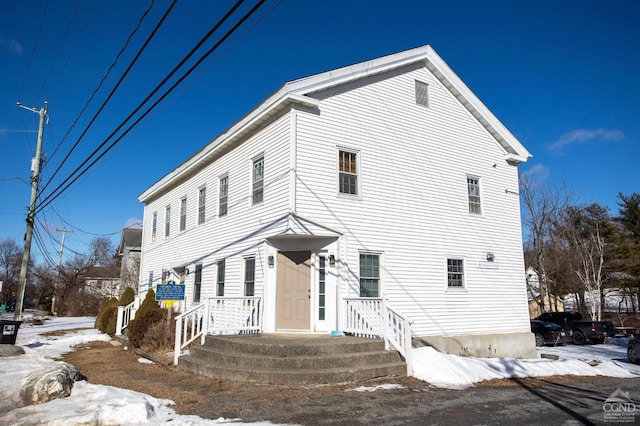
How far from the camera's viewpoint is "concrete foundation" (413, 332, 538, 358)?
1258 cm

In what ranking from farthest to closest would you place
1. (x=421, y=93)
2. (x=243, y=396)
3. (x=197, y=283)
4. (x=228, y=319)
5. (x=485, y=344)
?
(x=197, y=283) < (x=421, y=93) < (x=485, y=344) < (x=228, y=319) < (x=243, y=396)

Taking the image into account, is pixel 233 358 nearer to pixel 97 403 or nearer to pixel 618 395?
pixel 97 403

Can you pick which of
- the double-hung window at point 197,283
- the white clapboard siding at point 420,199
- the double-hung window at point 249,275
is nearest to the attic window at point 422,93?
the white clapboard siding at point 420,199

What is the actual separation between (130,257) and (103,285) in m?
4.02

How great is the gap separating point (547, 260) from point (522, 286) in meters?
19.8

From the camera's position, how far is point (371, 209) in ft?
39.8

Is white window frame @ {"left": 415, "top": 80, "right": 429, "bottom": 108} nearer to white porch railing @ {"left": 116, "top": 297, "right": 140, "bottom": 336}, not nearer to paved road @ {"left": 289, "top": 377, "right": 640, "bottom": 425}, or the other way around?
paved road @ {"left": 289, "top": 377, "right": 640, "bottom": 425}

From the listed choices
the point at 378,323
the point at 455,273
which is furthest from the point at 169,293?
the point at 455,273

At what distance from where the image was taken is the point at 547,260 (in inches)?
1280

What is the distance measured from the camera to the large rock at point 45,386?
6418 millimetres

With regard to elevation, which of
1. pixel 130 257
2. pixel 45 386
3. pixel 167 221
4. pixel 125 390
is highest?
pixel 167 221

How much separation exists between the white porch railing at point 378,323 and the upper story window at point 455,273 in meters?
3.97

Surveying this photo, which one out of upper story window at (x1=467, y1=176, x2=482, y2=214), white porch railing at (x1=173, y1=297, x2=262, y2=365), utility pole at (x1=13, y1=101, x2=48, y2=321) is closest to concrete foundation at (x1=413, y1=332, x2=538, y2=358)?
upper story window at (x1=467, y1=176, x2=482, y2=214)

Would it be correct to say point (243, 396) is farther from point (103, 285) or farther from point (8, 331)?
point (103, 285)
